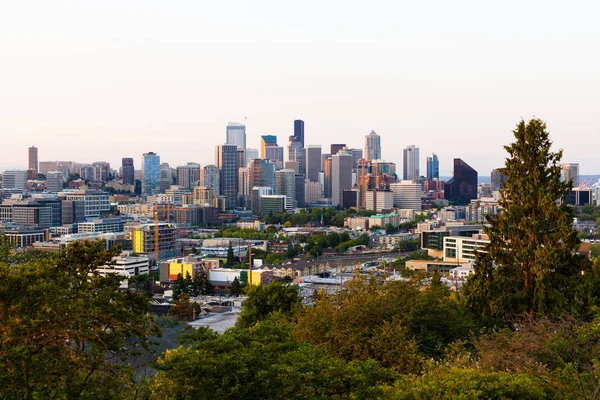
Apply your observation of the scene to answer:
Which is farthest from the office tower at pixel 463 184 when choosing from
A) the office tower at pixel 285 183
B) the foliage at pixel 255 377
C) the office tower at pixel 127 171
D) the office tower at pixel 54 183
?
the foliage at pixel 255 377

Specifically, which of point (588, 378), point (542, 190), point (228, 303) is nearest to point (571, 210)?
point (542, 190)

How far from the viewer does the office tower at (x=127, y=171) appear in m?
112

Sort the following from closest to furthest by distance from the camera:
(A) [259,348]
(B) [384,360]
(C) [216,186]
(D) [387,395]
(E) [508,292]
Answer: (D) [387,395], (A) [259,348], (B) [384,360], (E) [508,292], (C) [216,186]

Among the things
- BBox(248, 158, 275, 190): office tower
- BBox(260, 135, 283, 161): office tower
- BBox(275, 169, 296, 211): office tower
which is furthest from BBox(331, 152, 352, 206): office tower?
BBox(260, 135, 283, 161): office tower

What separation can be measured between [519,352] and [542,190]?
391 cm

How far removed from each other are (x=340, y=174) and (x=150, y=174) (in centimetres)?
2966

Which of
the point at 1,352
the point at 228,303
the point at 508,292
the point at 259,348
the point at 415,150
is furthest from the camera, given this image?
the point at 415,150

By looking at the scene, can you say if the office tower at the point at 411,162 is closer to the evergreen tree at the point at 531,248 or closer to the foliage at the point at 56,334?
the evergreen tree at the point at 531,248

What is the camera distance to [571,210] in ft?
35.8

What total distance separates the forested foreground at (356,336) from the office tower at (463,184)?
315 feet

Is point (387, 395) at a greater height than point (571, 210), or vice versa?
point (571, 210)

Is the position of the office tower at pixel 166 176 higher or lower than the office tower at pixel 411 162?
lower

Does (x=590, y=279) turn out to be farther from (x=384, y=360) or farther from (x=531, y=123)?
(x=384, y=360)

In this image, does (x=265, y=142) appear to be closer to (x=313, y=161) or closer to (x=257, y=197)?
(x=313, y=161)
